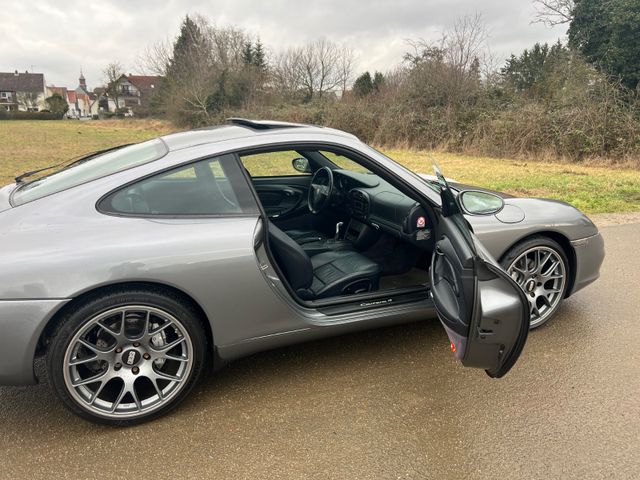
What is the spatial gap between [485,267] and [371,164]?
91 cm

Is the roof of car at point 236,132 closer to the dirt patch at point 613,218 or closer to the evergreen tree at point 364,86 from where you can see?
the dirt patch at point 613,218

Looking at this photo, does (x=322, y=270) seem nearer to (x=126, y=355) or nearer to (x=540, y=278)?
(x=126, y=355)

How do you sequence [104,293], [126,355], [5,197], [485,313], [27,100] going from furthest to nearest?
1. [27,100]
2. [5,197]
3. [126,355]
4. [104,293]
5. [485,313]

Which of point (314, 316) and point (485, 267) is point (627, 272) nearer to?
point (485, 267)

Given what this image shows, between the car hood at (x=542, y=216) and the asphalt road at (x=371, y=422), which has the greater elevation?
the car hood at (x=542, y=216)

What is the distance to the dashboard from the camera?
2.87 metres

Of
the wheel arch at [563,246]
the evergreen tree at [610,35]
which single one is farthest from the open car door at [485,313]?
the evergreen tree at [610,35]

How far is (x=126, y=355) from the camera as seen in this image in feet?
7.48

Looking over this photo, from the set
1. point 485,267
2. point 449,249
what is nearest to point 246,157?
point 449,249

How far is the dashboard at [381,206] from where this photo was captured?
2.87m

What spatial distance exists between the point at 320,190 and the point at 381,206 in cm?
64

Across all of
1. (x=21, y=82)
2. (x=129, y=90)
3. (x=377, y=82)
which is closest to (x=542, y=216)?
(x=377, y=82)

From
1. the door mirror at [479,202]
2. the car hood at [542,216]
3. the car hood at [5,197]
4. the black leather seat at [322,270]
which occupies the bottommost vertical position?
the black leather seat at [322,270]

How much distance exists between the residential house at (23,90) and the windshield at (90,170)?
9289 centimetres
